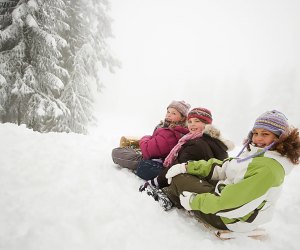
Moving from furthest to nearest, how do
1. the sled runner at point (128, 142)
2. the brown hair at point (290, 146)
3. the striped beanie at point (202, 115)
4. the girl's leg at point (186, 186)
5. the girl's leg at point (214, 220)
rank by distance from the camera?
the sled runner at point (128, 142)
the striped beanie at point (202, 115)
the girl's leg at point (186, 186)
the girl's leg at point (214, 220)
the brown hair at point (290, 146)

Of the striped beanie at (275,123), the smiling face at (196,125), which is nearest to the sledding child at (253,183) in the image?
the striped beanie at (275,123)

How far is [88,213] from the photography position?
3199 millimetres

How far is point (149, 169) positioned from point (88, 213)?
5.49ft

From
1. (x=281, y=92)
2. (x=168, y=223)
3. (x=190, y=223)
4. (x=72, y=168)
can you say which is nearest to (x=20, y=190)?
(x=72, y=168)

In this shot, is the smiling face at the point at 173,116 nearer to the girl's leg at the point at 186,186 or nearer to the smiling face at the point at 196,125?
the smiling face at the point at 196,125

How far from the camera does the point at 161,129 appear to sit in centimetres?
488

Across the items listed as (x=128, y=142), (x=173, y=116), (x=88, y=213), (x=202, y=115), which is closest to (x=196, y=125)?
(x=202, y=115)

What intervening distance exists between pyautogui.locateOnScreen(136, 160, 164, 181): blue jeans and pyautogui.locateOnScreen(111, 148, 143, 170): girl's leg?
30cm

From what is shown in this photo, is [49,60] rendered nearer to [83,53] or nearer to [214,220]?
[83,53]

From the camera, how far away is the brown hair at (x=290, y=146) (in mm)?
2835

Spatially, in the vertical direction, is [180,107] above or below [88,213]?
above

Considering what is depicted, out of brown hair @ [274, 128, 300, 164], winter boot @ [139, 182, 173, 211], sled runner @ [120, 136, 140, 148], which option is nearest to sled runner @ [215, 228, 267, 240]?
winter boot @ [139, 182, 173, 211]

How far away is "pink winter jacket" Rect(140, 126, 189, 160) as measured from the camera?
15.6 ft

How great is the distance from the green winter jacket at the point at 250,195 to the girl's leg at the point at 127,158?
2036mm
